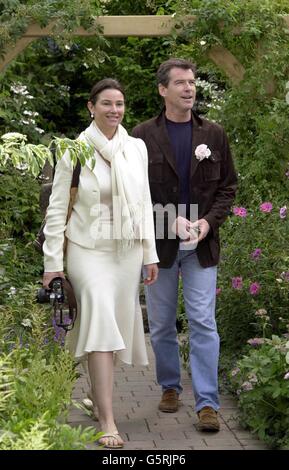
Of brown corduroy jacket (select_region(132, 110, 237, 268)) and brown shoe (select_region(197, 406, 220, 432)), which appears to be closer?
brown shoe (select_region(197, 406, 220, 432))

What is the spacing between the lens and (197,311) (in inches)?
224

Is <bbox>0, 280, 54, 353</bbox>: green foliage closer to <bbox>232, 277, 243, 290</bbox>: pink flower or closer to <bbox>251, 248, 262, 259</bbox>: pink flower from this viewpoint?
<bbox>232, 277, 243, 290</bbox>: pink flower

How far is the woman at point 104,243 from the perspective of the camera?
5.33 m

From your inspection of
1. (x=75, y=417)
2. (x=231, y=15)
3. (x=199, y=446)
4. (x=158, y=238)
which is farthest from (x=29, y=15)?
(x=199, y=446)

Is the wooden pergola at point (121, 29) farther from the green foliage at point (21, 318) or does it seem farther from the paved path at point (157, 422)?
the paved path at point (157, 422)

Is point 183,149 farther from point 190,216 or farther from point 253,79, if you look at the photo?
point 253,79

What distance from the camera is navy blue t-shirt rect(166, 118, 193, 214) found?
583 cm

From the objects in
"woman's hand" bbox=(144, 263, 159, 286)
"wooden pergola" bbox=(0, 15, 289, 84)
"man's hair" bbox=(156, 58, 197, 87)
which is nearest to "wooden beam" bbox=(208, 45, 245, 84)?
"wooden pergola" bbox=(0, 15, 289, 84)

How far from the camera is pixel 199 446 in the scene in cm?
534

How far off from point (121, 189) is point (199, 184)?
59 cm

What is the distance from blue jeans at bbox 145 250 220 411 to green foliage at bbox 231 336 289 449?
0.78 ft

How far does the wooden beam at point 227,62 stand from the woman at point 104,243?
3.36 m

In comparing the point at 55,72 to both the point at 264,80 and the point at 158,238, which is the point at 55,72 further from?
the point at 158,238

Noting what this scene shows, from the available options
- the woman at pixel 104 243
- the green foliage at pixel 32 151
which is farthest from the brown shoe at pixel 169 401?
the green foliage at pixel 32 151
